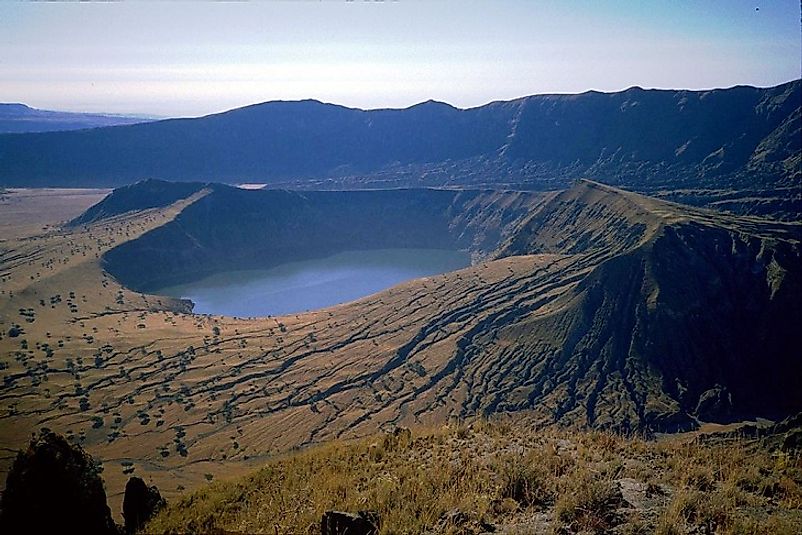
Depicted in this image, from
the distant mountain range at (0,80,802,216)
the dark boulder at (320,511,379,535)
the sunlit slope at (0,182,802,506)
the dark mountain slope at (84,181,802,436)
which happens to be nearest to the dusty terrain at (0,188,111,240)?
the distant mountain range at (0,80,802,216)

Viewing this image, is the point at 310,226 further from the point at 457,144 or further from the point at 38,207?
the point at 38,207

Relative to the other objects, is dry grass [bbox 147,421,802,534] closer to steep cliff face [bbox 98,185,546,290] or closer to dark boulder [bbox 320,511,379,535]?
dark boulder [bbox 320,511,379,535]

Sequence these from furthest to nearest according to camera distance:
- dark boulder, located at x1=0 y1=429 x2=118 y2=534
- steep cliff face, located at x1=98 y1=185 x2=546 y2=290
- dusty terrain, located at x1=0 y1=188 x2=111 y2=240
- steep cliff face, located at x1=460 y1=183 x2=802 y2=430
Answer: dusty terrain, located at x1=0 y1=188 x2=111 y2=240 < steep cliff face, located at x1=98 y1=185 x2=546 y2=290 < steep cliff face, located at x1=460 y1=183 x2=802 y2=430 < dark boulder, located at x1=0 y1=429 x2=118 y2=534

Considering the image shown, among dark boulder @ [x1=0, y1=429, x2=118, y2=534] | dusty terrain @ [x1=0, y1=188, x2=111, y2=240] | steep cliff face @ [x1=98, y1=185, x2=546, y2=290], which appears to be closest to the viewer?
dark boulder @ [x1=0, y1=429, x2=118, y2=534]

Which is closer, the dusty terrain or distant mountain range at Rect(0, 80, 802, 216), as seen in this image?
the dusty terrain

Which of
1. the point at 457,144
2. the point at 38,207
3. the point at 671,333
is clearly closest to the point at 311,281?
the point at 671,333

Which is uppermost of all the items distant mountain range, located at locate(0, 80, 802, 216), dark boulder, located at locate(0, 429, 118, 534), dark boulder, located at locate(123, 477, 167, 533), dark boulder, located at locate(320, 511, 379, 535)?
distant mountain range, located at locate(0, 80, 802, 216)

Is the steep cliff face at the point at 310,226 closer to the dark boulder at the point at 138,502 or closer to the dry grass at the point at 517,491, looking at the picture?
the dark boulder at the point at 138,502
